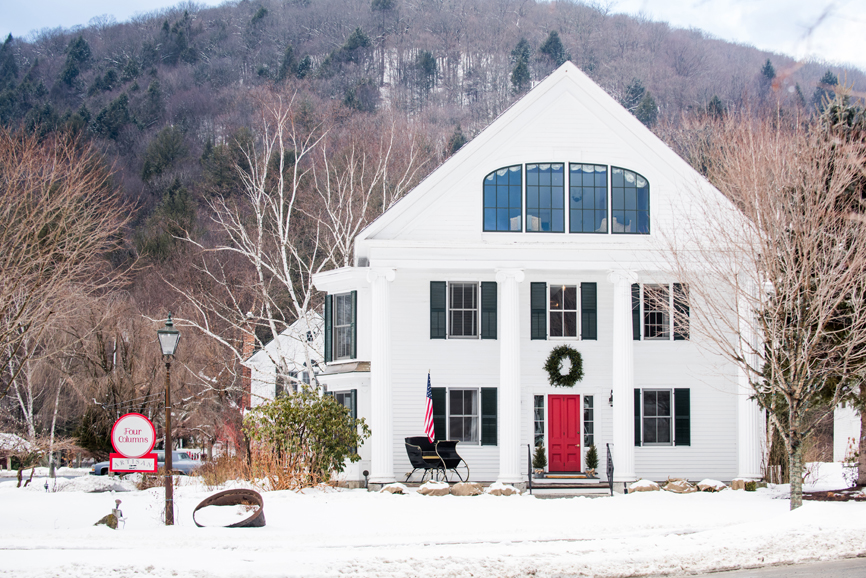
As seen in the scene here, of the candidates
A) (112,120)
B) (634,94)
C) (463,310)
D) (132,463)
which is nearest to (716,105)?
(463,310)

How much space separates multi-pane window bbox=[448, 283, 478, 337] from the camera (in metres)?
22.4

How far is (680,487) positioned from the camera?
20328 millimetres

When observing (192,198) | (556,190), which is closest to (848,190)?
(556,190)

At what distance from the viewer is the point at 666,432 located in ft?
73.2

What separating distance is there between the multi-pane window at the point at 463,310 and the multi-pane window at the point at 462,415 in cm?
145

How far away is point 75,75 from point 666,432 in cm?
9366

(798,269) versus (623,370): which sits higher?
(798,269)

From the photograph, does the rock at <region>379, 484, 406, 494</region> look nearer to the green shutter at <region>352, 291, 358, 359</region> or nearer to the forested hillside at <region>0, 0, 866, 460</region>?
the green shutter at <region>352, 291, 358, 359</region>

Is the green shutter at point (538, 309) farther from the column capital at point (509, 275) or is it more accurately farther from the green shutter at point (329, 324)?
the green shutter at point (329, 324)

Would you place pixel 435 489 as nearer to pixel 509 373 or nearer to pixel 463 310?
pixel 509 373

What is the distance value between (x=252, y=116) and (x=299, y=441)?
185 ft

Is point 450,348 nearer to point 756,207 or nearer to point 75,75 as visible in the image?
point 756,207

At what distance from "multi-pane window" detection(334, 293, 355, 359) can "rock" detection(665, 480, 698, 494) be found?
323 inches

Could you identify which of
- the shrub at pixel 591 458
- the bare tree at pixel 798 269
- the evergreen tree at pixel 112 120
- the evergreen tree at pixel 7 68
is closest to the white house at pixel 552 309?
the shrub at pixel 591 458
